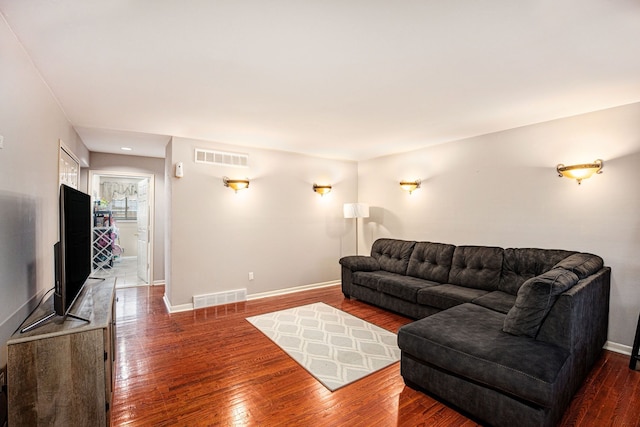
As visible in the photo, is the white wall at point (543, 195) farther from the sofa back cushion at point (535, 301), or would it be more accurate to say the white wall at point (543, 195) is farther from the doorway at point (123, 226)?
the doorway at point (123, 226)

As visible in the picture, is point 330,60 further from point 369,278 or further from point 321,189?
point 321,189

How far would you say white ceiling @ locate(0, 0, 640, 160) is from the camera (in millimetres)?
1594

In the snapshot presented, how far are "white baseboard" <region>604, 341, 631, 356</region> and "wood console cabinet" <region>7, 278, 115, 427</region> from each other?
4307mm

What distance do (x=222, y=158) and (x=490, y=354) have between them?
3991 mm

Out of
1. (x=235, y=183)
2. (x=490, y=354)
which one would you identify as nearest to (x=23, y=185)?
(x=235, y=183)

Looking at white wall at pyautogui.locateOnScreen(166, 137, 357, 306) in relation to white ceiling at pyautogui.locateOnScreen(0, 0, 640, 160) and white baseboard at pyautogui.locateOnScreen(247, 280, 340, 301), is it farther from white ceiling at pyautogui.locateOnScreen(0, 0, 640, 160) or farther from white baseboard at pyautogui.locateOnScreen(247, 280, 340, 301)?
white ceiling at pyautogui.locateOnScreen(0, 0, 640, 160)

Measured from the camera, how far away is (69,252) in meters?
1.88

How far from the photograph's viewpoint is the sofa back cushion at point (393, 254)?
4505 mm

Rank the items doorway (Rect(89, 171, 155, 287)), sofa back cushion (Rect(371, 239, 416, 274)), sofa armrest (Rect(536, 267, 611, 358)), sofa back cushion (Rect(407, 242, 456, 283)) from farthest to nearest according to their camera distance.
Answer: doorway (Rect(89, 171, 155, 287)) → sofa back cushion (Rect(371, 239, 416, 274)) → sofa back cushion (Rect(407, 242, 456, 283)) → sofa armrest (Rect(536, 267, 611, 358))

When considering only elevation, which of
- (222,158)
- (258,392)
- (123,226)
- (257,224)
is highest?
(222,158)

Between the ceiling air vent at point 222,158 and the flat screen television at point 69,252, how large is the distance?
2074mm

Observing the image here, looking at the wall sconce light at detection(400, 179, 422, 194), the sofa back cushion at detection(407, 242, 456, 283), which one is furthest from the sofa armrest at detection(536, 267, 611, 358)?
the wall sconce light at detection(400, 179, 422, 194)

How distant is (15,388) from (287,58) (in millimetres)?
2413

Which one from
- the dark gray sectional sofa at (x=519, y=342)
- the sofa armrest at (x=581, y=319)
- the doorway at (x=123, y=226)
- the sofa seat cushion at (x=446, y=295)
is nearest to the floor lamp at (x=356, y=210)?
the sofa seat cushion at (x=446, y=295)
